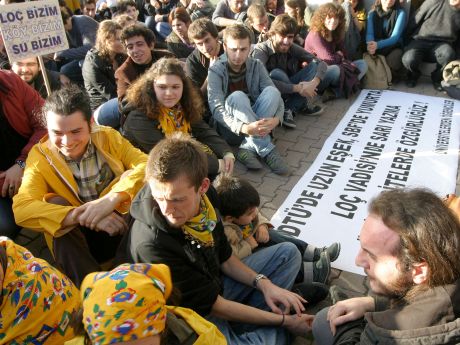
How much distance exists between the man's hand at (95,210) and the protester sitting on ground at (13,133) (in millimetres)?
828

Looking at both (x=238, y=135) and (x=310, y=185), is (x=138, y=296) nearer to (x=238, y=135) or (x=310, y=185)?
(x=310, y=185)

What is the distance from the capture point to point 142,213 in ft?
6.08

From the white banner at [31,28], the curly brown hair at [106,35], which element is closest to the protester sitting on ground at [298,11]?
the curly brown hair at [106,35]

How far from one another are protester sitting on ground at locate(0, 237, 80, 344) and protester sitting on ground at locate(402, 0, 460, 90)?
587 cm

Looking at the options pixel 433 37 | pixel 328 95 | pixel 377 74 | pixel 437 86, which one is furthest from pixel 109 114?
pixel 433 37

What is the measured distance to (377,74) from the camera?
6.13m

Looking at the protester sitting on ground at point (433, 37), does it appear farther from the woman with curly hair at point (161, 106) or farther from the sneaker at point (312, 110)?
the woman with curly hair at point (161, 106)

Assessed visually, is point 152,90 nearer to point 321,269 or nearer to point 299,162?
point 299,162

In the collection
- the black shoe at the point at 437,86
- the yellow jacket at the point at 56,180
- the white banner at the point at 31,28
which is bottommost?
→ the black shoe at the point at 437,86

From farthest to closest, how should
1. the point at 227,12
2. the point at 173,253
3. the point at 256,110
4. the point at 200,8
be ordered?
the point at 200,8, the point at 227,12, the point at 256,110, the point at 173,253

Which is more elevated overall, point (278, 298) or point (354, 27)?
point (354, 27)

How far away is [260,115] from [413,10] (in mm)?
3949

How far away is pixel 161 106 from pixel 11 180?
122 centimetres

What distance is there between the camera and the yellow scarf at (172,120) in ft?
11.1
